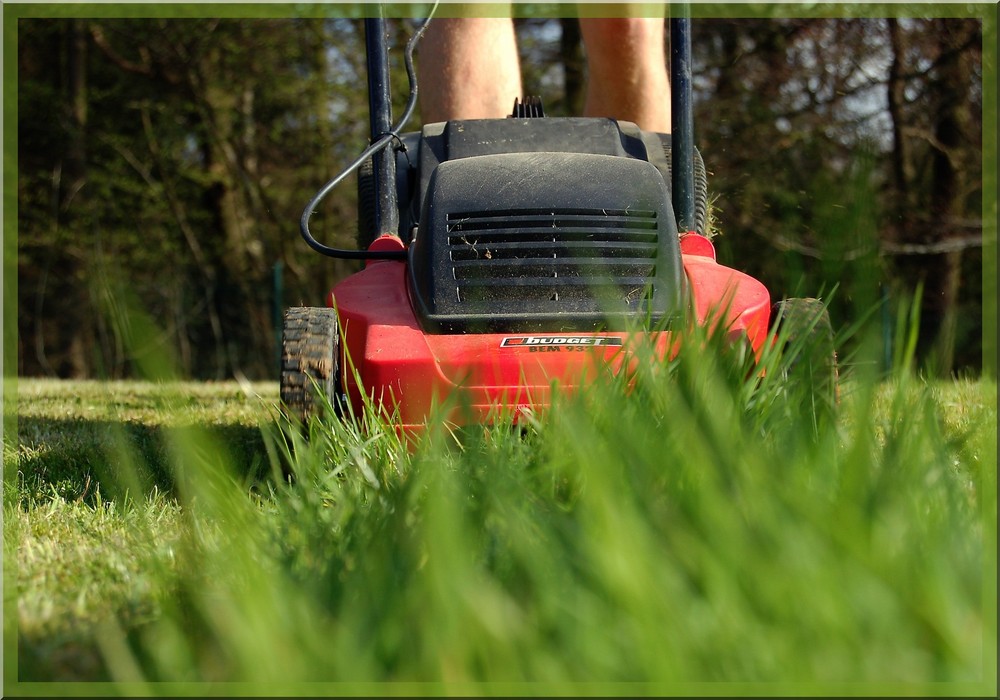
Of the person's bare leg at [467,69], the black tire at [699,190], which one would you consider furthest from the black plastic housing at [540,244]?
the person's bare leg at [467,69]

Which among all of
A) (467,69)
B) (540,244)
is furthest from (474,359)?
(467,69)

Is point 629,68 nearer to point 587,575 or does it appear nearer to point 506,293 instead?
point 506,293

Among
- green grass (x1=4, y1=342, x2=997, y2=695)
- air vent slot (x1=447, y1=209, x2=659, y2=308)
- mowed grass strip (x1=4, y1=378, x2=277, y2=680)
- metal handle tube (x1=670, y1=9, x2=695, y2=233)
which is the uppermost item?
metal handle tube (x1=670, y1=9, x2=695, y2=233)

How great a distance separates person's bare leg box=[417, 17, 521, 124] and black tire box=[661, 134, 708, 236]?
447 millimetres

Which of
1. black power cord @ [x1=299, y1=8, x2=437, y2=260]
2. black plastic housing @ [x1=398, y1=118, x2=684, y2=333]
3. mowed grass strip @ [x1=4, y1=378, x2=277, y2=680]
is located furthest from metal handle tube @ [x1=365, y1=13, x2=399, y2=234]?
mowed grass strip @ [x1=4, y1=378, x2=277, y2=680]

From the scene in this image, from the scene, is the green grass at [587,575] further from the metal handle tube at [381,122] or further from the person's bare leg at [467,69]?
the person's bare leg at [467,69]

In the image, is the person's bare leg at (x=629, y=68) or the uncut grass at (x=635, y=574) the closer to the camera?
the uncut grass at (x=635, y=574)

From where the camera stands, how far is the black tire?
7.70 feet

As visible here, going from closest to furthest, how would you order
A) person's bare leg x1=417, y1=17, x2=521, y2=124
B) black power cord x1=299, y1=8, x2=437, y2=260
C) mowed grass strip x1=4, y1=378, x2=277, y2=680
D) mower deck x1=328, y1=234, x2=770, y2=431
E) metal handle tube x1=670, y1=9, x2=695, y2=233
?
1. mowed grass strip x1=4, y1=378, x2=277, y2=680
2. mower deck x1=328, y1=234, x2=770, y2=431
3. black power cord x1=299, y1=8, x2=437, y2=260
4. metal handle tube x1=670, y1=9, x2=695, y2=233
5. person's bare leg x1=417, y1=17, x2=521, y2=124

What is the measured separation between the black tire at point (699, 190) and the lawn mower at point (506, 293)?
0.20m

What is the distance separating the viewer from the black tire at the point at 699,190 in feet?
7.70

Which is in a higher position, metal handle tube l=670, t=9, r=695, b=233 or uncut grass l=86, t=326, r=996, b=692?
metal handle tube l=670, t=9, r=695, b=233

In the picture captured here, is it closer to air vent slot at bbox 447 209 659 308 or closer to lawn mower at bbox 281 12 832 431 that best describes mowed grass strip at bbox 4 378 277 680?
lawn mower at bbox 281 12 832 431

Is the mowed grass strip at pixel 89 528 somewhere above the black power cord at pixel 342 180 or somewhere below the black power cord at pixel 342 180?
below
